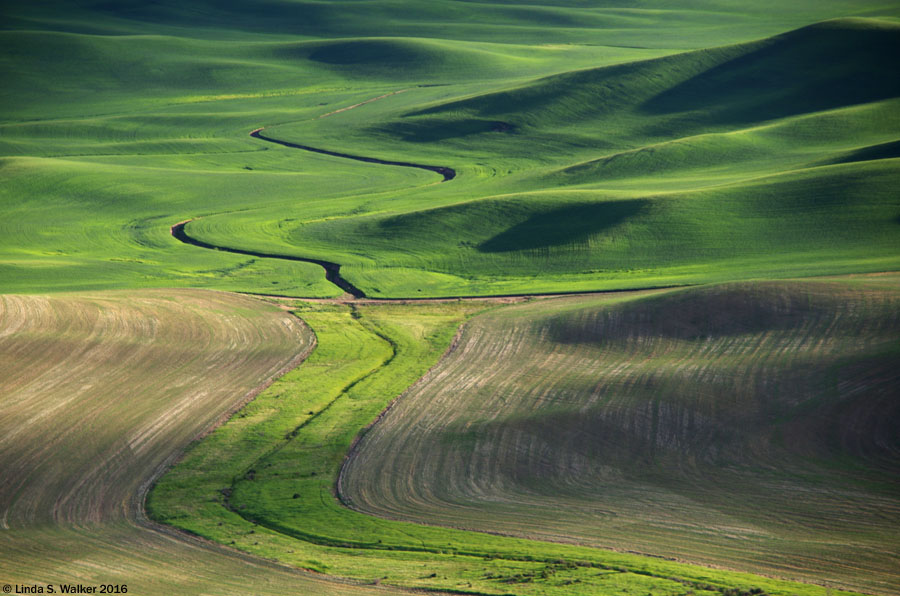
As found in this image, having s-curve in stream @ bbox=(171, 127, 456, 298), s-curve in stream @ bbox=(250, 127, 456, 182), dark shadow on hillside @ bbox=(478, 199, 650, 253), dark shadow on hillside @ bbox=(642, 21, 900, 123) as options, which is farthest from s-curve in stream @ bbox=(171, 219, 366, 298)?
dark shadow on hillside @ bbox=(642, 21, 900, 123)

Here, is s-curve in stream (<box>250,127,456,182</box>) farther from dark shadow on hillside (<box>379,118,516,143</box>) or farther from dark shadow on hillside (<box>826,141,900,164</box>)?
dark shadow on hillside (<box>826,141,900,164</box>)

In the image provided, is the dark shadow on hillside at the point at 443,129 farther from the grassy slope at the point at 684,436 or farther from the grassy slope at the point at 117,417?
the grassy slope at the point at 684,436

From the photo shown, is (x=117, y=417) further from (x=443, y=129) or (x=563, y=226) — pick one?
(x=443, y=129)

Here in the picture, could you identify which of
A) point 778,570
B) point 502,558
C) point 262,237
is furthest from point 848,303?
point 262,237

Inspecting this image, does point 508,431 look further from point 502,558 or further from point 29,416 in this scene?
point 29,416

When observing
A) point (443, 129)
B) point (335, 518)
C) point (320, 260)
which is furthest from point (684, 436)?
point (443, 129)

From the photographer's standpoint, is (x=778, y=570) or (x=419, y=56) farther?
(x=419, y=56)
